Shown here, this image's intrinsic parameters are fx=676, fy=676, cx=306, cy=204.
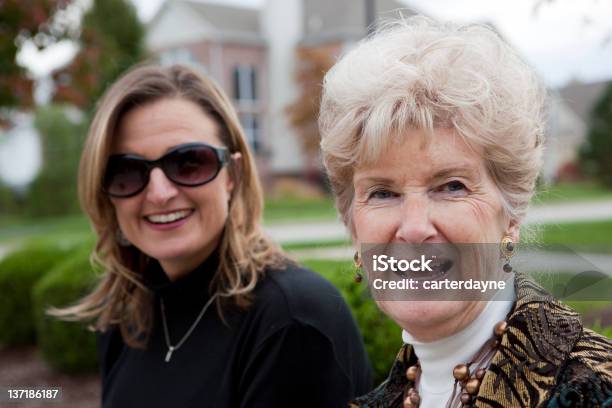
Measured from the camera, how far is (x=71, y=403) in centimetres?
532

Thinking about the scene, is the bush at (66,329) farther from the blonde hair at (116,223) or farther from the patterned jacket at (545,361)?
the patterned jacket at (545,361)

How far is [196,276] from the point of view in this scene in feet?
7.55

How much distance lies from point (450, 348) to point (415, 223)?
273 mm

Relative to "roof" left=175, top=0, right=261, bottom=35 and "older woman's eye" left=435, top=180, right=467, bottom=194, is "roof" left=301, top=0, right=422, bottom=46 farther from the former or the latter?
"older woman's eye" left=435, top=180, right=467, bottom=194

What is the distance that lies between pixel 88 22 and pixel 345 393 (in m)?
6.73

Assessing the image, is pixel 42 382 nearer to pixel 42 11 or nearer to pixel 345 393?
pixel 42 11

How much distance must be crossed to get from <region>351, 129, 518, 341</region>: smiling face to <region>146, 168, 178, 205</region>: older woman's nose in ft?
3.69

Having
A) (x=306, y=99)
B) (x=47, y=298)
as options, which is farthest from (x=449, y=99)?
(x=306, y=99)

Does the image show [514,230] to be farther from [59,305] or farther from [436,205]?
[59,305]

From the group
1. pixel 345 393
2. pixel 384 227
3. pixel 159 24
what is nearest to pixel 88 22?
pixel 345 393

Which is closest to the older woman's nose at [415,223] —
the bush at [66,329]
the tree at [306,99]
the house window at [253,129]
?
the bush at [66,329]

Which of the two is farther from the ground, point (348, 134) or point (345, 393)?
point (348, 134)

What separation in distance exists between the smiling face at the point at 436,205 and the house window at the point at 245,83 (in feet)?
107

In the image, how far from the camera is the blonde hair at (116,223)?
2.24 m
